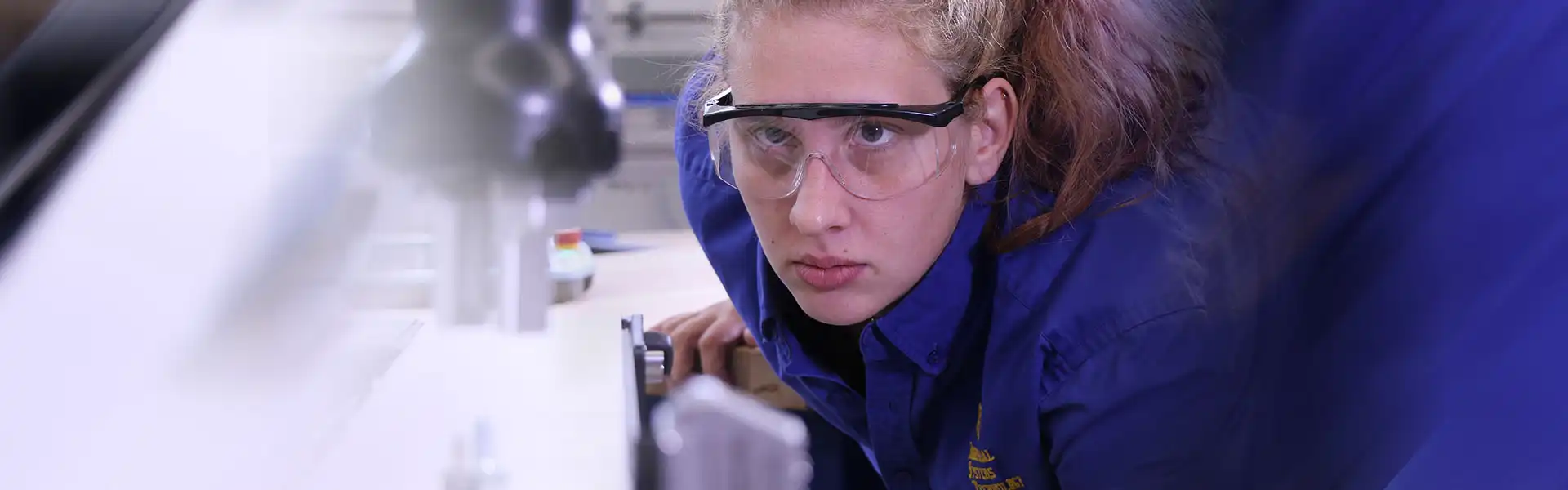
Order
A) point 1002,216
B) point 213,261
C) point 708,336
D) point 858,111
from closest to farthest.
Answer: point 213,261
point 858,111
point 1002,216
point 708,336

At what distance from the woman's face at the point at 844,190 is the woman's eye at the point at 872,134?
2 centimetres

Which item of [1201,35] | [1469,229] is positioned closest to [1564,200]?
[1469,229]

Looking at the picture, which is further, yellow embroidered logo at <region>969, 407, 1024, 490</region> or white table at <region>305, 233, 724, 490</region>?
yellow embroidered logo at <region>969, 407, 1024, 490</region>

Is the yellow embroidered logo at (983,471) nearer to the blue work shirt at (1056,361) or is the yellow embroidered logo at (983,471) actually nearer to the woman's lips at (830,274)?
the blue work shirt at (1056,361)

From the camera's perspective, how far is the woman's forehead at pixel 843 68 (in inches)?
26.8

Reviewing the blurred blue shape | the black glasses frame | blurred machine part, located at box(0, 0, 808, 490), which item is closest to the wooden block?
the black glasses frame

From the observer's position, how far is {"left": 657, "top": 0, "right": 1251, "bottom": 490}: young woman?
651mm

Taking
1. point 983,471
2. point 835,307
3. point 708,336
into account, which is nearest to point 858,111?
point 835,307

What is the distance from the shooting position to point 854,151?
70 cm

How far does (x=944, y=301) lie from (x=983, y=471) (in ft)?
0.39

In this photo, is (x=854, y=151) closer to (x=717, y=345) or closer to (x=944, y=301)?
(x=944, y=301)

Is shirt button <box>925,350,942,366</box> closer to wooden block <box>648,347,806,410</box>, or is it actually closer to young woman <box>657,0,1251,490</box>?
young woman <box>657,0,1251,490</box>

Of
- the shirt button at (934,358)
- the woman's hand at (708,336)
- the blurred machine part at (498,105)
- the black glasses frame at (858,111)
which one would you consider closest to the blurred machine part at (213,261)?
the blurred machine part at (498,105)

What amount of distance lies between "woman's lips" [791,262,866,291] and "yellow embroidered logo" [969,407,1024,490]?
4.9 inches
